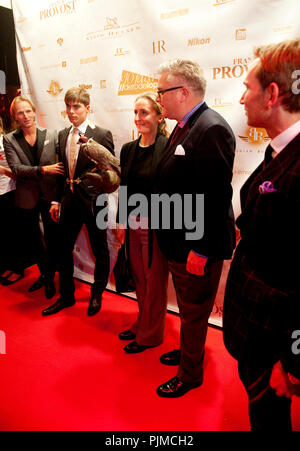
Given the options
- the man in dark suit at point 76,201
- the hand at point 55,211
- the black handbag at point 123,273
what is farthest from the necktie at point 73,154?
the black handbag at point 123,273

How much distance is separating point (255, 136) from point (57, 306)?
7.50 feet

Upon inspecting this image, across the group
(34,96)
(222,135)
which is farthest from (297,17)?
(34,96)

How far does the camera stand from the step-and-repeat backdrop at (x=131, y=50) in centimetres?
223

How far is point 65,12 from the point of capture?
3.07 metres

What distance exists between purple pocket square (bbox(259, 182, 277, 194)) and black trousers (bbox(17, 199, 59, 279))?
7.68 feet

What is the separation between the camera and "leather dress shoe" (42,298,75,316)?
117 inches

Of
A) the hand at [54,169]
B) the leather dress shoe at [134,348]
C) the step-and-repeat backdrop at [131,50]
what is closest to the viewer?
the step-and-repeat backdrop at [131,50]

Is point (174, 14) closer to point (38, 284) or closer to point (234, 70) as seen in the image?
point (234, 70)

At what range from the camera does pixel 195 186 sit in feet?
5.44

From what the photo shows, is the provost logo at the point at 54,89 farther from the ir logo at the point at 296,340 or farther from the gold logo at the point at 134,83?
the ir logo at the point at 296,340

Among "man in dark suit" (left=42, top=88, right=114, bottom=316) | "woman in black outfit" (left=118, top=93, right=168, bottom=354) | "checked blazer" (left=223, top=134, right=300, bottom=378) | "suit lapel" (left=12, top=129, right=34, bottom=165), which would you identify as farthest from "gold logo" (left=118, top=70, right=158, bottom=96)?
"checked blazer" (left=223, top=134, right=300, bottom=378)

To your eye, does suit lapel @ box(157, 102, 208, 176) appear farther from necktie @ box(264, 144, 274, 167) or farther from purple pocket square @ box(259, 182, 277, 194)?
purple pocket square @ box(259, 182, 277, 194)
